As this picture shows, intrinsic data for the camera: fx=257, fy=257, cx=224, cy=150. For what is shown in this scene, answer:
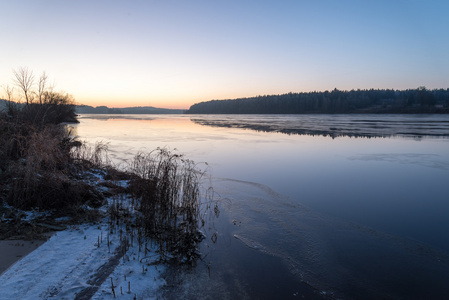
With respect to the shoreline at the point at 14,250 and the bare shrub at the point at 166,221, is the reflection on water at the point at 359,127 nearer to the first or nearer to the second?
the bare shrub at the point at 166,221

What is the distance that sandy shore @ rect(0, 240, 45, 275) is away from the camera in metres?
3.81

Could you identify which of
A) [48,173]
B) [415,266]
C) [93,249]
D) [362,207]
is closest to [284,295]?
[415,266]

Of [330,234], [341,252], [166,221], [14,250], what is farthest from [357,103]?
[14,250]

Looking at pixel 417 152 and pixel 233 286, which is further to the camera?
pixel 417 152

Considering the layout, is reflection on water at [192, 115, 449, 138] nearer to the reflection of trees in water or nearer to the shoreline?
the reflection of trees in water

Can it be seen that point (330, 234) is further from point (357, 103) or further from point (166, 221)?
point (357, 103)

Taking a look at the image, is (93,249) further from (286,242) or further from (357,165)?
(357,165)

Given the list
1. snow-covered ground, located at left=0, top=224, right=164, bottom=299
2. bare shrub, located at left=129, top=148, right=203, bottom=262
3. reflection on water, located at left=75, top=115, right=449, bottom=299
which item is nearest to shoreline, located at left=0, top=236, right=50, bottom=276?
snow-covered ground, located at left=0, top=224, right=164, bottom=299

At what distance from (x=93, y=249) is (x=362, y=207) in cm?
647

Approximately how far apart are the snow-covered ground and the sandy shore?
0.12m

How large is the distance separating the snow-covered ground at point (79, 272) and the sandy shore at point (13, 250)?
0.12 m

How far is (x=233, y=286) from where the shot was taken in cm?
388

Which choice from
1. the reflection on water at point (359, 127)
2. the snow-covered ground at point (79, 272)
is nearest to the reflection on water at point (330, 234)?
the snow-covered ground at point (79, 272)

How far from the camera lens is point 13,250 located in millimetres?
4156
